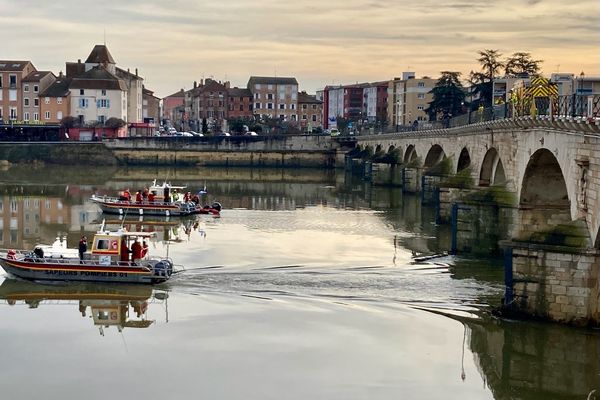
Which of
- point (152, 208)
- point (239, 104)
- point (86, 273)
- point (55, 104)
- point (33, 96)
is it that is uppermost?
Answer: point (239, 104)

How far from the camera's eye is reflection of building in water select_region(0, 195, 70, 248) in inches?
2037

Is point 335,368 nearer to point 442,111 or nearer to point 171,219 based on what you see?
point 171,219

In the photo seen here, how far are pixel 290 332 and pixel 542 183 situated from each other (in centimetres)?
1571

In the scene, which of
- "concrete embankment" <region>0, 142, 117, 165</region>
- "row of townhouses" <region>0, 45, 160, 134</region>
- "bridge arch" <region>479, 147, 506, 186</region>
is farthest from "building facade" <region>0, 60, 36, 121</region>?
"bridge arch" <region>479, 147, 506, 186</region>

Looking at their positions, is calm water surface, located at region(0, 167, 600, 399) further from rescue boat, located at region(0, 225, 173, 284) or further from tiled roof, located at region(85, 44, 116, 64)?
tiled roof, located at region(85, 44, 116, 64)

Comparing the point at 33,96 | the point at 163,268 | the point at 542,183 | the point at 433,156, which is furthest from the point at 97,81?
A: the point at 542,183

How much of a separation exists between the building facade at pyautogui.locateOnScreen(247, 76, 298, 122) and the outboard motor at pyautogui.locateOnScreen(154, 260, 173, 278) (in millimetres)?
157961

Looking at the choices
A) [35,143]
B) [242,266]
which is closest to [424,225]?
[242,266]

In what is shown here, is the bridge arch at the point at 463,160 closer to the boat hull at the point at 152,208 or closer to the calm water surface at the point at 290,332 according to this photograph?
the calm water surface at the point at 290,332

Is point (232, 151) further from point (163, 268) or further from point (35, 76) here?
point (163, 268)

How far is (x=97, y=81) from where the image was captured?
5576 inches

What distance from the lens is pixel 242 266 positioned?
41844mm

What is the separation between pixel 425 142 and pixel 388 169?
14.1 m

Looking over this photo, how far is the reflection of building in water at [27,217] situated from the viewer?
2037 inches
